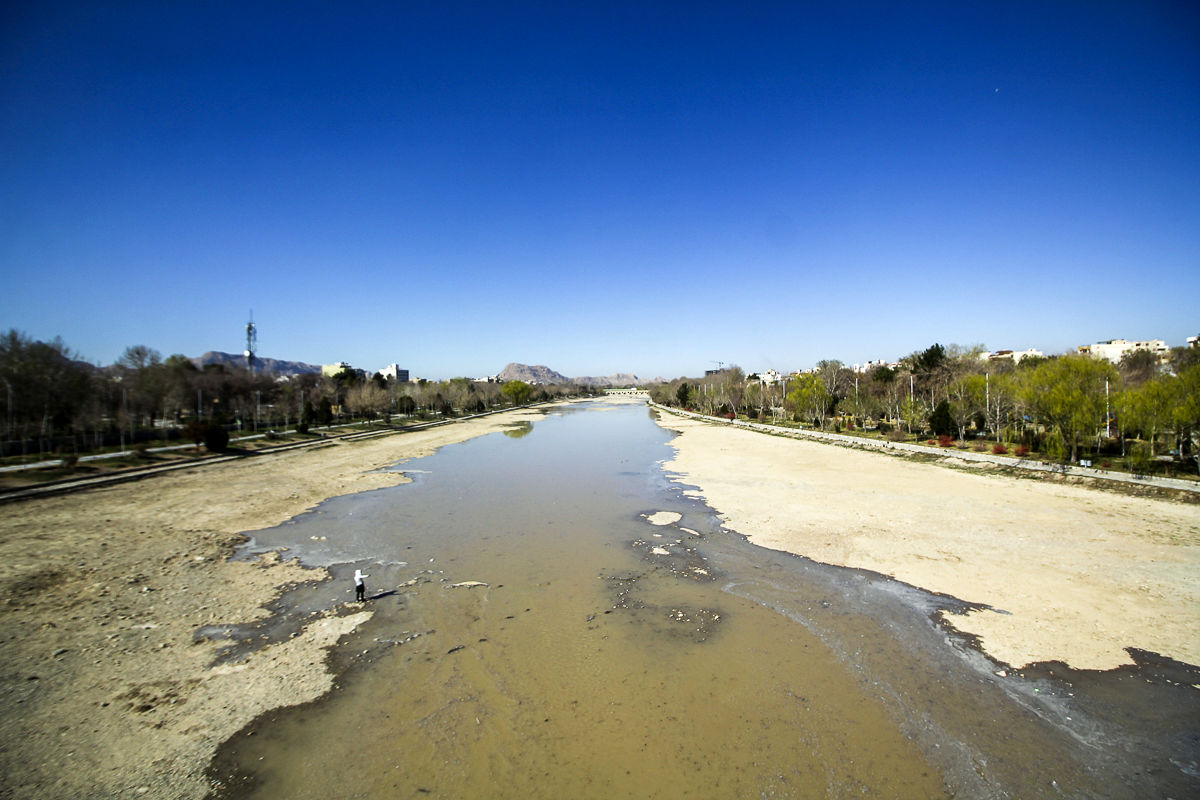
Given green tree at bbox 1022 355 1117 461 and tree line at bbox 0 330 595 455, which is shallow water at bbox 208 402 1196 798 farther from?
tree line at bbox 0 330 595 455

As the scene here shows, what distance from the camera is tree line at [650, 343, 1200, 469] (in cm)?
1998

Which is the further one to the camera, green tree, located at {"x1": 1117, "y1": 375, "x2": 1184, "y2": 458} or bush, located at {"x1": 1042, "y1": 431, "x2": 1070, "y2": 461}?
bush, located at {"x1": 1042, "y1": 431, "x2": 1070, "y2": 461}

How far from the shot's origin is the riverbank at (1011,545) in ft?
28.1

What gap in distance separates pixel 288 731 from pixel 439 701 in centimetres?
188

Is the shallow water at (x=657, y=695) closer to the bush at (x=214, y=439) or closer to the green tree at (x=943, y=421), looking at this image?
the bush at (x=214, y=439)

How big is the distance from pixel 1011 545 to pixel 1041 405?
16.0 meters

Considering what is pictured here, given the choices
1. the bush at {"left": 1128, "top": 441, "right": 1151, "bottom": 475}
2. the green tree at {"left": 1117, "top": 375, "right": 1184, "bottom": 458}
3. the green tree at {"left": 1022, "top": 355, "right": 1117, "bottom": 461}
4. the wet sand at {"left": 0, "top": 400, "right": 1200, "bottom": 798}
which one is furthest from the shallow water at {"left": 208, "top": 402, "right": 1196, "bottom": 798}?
the green tree at {"left": 1022, "top": 355, "right": 1117, "bottom": 461}

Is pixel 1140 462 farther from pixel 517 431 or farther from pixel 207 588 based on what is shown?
pixel 517 431

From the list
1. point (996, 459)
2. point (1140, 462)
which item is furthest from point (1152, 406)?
point (996, 459)

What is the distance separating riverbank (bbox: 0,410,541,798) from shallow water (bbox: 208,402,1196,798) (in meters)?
0.59

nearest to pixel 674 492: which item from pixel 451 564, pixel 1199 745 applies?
pixel 451 564

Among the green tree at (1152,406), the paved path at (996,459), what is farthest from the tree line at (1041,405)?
the paved path at (996,459)

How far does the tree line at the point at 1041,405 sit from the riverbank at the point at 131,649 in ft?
93.9

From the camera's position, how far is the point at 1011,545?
1291 cm
